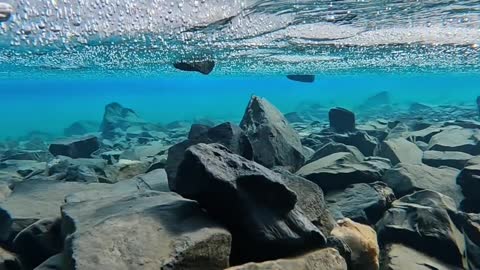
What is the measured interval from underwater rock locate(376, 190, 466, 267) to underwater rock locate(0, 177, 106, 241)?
376 centimetres

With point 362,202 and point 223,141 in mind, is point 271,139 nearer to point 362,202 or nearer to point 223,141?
point 223,141

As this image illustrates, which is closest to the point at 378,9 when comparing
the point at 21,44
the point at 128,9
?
the point at 128,9

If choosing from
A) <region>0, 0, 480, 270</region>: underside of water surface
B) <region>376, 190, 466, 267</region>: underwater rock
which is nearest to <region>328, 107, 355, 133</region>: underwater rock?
<region>0, 0, 480, 270</region>: underside of water surface

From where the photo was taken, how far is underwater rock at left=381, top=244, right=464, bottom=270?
3500 mm

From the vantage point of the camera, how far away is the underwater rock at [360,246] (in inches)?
134

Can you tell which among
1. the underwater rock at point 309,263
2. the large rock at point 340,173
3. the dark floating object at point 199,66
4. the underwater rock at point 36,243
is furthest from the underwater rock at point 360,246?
the dark floating object at point 199,66

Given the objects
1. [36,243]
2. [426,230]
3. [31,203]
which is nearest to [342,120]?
[426,230]

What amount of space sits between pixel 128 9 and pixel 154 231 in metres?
5.09

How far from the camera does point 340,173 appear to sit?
17.6ft

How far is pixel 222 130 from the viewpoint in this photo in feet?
18.1

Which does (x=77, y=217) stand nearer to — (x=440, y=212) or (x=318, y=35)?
(x=440, y=212)

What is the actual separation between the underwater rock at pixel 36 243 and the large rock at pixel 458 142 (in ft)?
25.7

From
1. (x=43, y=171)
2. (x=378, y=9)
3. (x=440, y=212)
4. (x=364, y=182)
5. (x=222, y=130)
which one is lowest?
(x=43, y=171)

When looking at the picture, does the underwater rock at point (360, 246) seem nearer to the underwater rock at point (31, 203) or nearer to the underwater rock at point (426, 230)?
the underwater rock at point (426, 230)
